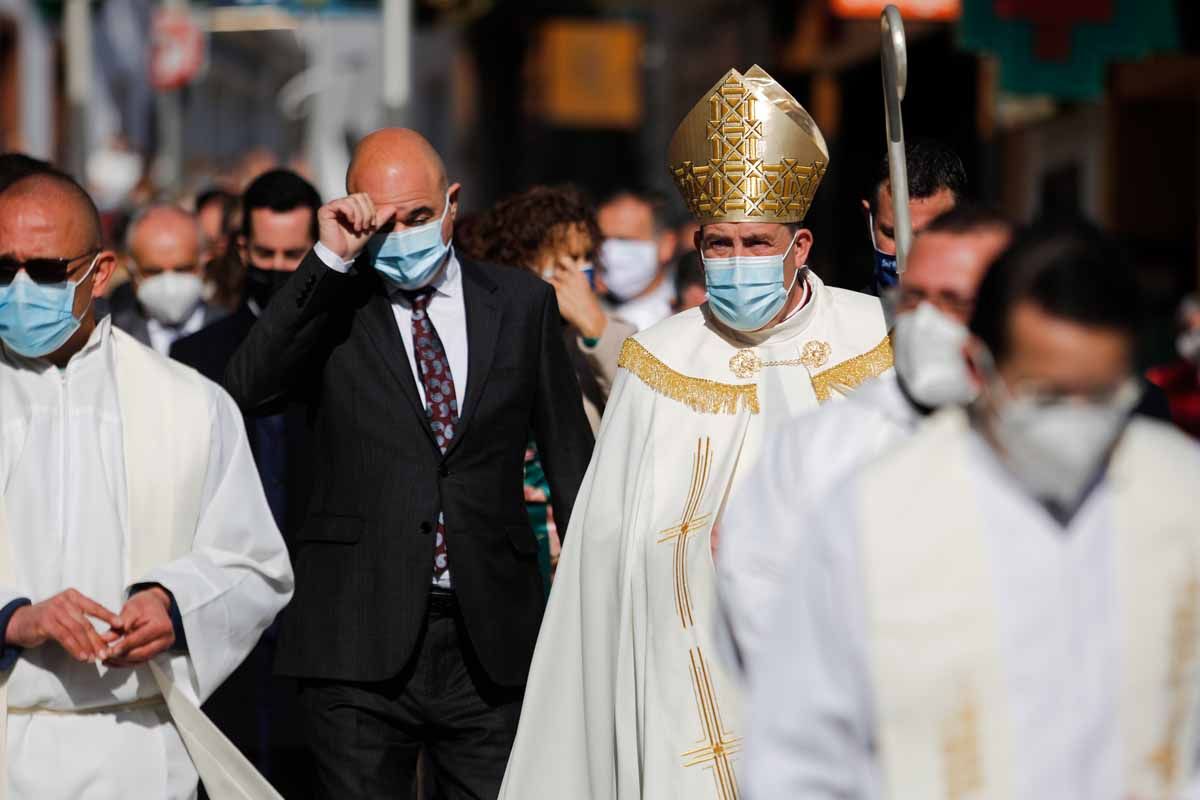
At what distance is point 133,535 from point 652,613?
1244mm

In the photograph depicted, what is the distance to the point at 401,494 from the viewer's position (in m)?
5.32

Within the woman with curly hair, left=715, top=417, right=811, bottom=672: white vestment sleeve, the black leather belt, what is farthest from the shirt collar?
left=715, top=417, right=811, bottom=672: white vestment sleeve

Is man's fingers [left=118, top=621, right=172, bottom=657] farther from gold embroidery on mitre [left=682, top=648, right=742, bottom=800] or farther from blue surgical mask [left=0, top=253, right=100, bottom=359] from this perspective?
gold embroidery on mitre [left=682, top=648, right=742, bottom=800]

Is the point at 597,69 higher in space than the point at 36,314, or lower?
higher

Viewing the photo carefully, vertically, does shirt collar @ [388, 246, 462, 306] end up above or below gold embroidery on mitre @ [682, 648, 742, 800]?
above

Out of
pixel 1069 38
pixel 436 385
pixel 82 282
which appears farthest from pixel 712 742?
pixel 1069 38

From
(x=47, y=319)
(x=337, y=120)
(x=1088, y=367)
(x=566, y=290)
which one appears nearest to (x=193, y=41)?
(x=337, y=120)

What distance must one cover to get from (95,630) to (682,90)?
96.6ft

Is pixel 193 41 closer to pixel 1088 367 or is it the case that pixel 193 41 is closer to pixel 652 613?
pixel 652 613

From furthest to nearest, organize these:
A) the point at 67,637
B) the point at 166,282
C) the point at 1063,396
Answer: the point at 166,282 → the point at 67,637 → the point at 1063,396

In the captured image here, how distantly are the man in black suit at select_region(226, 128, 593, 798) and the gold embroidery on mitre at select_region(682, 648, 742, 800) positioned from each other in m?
0.56

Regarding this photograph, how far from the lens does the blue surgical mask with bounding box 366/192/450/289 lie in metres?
5.37

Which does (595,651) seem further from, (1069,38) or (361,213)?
(1069,38)

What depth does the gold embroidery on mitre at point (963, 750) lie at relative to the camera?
2.92m
